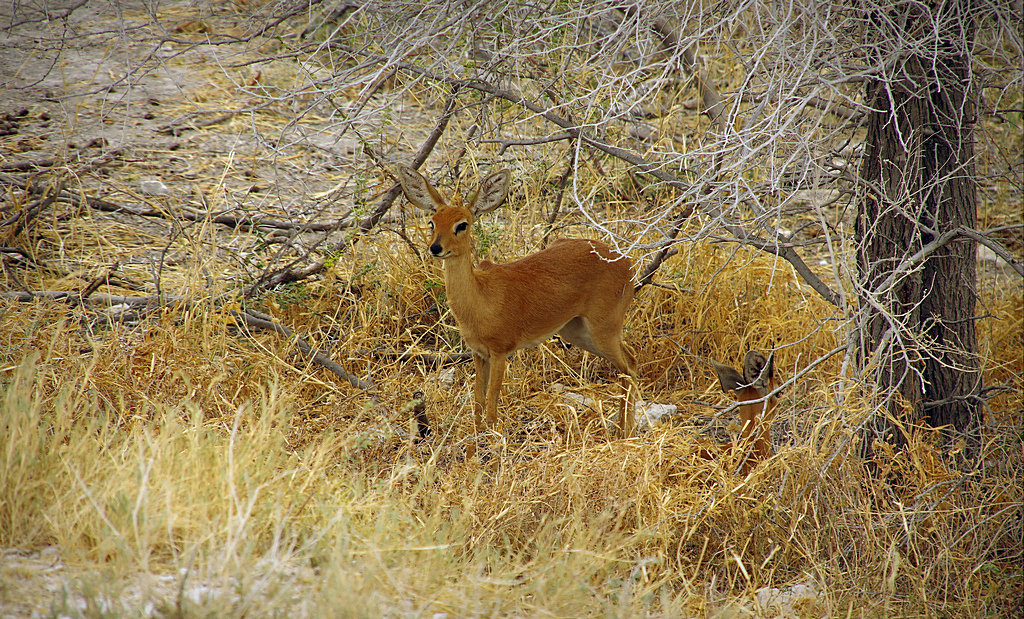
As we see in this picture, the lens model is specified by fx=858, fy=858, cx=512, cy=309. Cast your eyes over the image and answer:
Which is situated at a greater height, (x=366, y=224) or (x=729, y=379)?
(x=366, y=224)

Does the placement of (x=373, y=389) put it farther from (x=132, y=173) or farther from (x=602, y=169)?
(x=132, y=173)

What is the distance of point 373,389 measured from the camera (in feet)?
14.7

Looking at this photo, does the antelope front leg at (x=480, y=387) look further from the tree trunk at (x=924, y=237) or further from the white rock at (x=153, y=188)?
the white rock at (x=153, y=188)

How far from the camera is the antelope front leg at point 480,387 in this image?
4.36m

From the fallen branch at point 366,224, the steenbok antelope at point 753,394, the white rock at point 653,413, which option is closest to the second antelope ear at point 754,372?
the steenbok antelope at point 753,394

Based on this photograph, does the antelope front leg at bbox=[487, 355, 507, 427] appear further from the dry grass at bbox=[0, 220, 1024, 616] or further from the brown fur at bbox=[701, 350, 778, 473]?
the brown fur at bbox=[701, 350, 778, 473]

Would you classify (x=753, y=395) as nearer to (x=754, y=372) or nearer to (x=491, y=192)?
(x=754, y=372)

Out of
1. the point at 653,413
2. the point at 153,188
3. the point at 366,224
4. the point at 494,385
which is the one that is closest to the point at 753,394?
the point at 653,413

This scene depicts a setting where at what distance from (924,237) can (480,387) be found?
7.28 feet

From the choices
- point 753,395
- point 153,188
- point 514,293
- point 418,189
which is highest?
point 418,189

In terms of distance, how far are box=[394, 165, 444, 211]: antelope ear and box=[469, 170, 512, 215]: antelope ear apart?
17 cm

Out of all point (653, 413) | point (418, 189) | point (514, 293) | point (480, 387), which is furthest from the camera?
point (653, 413)

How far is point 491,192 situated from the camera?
4070 mm

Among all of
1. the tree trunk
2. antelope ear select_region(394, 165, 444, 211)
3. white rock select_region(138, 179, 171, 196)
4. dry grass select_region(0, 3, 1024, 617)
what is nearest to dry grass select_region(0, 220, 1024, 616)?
dry grass select_region(0, 3, 1024, 617)
